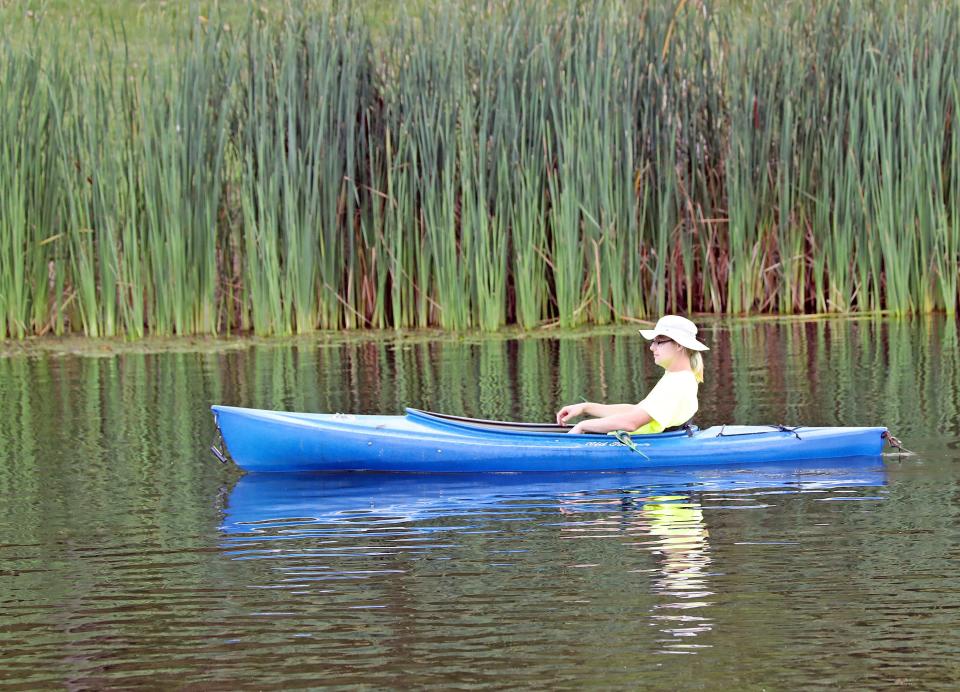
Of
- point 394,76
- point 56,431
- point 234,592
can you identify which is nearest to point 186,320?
point 394,76

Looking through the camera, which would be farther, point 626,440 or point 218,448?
point 218,448

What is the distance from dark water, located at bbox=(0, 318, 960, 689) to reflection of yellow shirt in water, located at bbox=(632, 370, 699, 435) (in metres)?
0.32

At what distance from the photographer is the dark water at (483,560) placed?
4703mm

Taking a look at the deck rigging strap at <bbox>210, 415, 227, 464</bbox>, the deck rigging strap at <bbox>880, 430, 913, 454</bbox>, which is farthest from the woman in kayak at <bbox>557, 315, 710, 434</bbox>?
the deck rigging strap at <bbox>210, 415, 227, 464</bbox>

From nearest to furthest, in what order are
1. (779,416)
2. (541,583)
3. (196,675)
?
(196,675), (541,583), (779,416)

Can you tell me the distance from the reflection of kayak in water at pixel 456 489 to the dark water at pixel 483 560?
0.08ft

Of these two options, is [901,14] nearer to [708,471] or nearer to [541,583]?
[708,471]

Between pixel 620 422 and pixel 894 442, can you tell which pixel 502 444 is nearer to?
pixel 620 422

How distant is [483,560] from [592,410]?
7.26 feet

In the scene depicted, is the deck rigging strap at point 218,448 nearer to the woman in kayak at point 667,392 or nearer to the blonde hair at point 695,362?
the woman in kayak at point 667,392

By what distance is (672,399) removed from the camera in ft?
26.3

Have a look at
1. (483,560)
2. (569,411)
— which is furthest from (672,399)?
(483,560)

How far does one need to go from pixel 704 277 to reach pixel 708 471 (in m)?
6.01

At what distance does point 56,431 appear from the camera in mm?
9477
